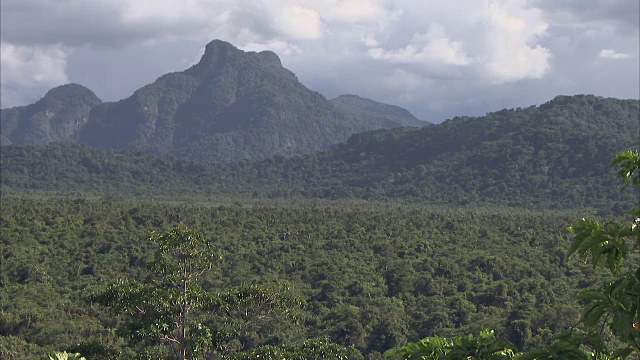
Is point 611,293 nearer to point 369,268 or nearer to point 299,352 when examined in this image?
point 299,352

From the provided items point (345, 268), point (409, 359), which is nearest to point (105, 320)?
point (345, 268)

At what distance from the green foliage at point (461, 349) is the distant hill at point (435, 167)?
89.0 meters

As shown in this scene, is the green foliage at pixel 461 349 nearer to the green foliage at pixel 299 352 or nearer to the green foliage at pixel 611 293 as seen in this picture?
the green foliage at pixel 611 293

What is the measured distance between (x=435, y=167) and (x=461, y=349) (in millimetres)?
140409

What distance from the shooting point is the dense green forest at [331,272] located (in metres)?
41.2

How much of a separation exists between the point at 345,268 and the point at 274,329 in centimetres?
1386

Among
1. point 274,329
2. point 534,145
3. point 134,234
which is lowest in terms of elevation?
point 274,329

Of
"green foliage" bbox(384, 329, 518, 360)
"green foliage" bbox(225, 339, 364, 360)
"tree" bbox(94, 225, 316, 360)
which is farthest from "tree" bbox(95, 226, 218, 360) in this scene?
"green foliage" bbox(384, 329, 518, 360)

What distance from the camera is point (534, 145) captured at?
131250 mm

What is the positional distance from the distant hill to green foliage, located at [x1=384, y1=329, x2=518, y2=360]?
3503 inches

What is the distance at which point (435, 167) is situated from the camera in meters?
145

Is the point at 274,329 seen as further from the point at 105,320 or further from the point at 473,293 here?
the point at 473,293

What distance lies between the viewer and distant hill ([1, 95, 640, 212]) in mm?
115625

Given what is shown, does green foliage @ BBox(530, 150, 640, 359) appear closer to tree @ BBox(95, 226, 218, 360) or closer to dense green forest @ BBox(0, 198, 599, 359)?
tree @ BBox(95, 226, 218, 360)
